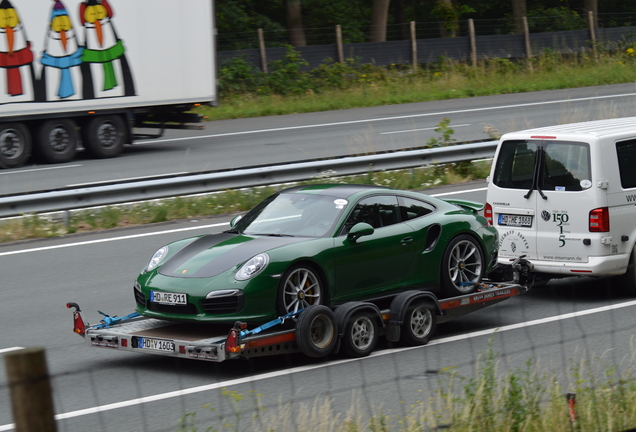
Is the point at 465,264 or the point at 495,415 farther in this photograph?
the point at 465,264

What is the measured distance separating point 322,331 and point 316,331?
0.21 feet

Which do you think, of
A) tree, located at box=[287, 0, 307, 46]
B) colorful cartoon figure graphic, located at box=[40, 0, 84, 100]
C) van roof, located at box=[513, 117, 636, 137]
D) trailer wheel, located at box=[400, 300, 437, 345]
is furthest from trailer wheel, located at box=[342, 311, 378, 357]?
tree, located at box=[287, 0, 307, 46]

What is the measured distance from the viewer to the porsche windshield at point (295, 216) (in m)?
8.52

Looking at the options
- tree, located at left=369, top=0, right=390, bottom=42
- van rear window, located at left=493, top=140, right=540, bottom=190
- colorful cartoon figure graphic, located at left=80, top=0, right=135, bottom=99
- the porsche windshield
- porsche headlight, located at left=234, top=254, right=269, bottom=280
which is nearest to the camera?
porsche headlight, located at left=234, top=254, right=269, bottom=280

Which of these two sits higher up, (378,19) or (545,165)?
(378,19)

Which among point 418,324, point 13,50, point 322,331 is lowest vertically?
point 418,324

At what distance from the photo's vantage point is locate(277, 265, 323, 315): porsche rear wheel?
7.88 meters

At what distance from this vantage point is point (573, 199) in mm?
9922

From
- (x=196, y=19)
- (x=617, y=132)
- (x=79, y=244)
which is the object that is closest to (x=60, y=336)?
(x=79, y=244)

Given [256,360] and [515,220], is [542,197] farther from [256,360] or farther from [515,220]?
[256,360]

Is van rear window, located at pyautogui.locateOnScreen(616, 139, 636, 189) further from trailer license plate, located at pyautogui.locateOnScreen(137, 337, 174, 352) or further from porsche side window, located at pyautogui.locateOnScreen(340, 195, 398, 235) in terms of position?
trailer license plate, located at pyautogui.locateOnScreen(137, 337, 174, 352)

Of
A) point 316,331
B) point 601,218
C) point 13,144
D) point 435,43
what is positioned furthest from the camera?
point 435,43

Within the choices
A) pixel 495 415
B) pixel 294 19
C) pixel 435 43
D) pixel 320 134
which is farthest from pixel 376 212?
pixel 294 19

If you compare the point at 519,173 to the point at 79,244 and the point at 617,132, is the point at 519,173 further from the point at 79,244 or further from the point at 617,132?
the point at 79,244
